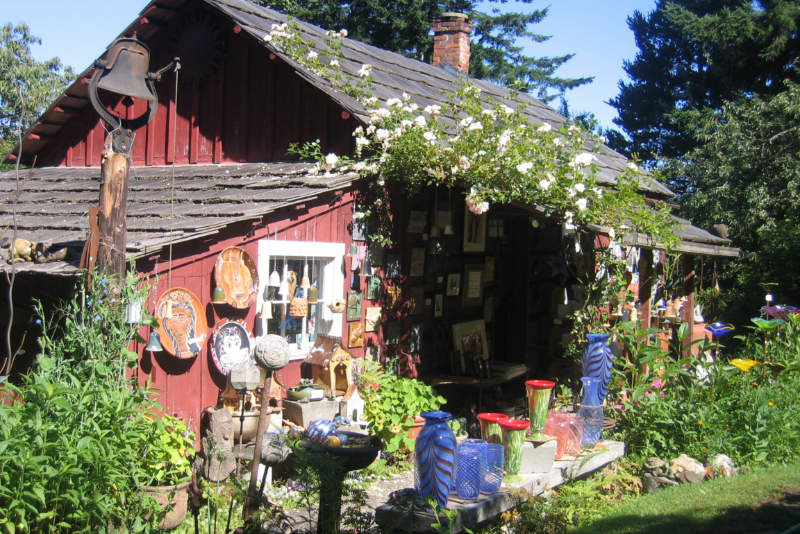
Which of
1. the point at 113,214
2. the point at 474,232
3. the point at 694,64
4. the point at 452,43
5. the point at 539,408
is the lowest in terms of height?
the point at 539,408

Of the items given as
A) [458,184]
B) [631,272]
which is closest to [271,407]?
[458,184]

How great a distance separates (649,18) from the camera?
28984 mm

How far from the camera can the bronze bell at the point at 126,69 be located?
5.73m

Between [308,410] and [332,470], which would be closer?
[332,470]

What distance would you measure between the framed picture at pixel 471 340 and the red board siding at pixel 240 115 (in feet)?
9.25

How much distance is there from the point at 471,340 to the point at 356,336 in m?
2.20

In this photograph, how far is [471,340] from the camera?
384 inches

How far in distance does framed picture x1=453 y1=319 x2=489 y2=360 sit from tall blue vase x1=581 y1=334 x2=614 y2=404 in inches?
71.9

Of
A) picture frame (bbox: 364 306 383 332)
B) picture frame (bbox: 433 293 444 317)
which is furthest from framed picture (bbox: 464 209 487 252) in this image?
picture frame (bbox: 364 306 383 332)

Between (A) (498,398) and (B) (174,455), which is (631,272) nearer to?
(A) (498,398)

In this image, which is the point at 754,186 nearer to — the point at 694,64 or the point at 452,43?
the point at 452,43

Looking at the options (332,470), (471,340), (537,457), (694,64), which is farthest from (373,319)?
(694,64)

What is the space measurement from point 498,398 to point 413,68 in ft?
18.3

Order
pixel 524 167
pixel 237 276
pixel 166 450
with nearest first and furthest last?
pixel 166 450 → pixel 237 276 → pixel 524 167
